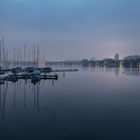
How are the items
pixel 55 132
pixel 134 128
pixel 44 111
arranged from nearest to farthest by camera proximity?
pixel 55 132 → pixel 134 128 → pixel 44 111

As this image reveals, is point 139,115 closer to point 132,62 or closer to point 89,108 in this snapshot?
point 89,108

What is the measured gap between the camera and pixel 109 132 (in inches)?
474

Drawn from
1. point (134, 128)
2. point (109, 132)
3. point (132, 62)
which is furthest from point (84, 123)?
point (132, 62)

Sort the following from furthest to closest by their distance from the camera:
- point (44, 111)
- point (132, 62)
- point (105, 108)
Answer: point (132, 62), point (105, 108), point (44, 111)

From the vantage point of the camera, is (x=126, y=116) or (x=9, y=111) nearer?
(x=126, y=116)

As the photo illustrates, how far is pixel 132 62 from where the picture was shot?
196m

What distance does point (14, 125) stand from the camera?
13156 mm

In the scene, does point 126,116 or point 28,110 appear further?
point 28,110

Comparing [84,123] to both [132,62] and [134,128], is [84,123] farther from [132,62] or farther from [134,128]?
[132,62]

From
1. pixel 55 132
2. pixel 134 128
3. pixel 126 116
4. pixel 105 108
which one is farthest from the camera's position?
pixel 105 108

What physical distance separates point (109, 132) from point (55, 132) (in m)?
3.10

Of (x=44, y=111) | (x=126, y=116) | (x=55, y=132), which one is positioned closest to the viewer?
(x=55, y=132)

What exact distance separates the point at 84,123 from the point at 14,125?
14.6 feet

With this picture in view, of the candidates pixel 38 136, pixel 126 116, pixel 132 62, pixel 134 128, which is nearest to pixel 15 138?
pixel 38 136
